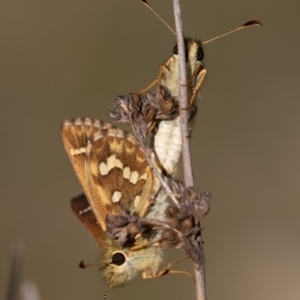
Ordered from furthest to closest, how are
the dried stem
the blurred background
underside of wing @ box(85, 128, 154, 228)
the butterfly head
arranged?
the blurred background < the butterfly head < underside of wing @ box(85, 128, 154, 228) < the dried stem

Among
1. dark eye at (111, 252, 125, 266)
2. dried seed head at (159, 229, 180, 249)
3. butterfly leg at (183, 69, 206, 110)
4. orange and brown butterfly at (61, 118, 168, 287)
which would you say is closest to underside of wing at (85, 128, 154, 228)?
orange and brown butterfly at (61, 118, 168, 287)

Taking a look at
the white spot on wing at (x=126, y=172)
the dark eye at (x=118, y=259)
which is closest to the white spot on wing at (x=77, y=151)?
the white spot on wing at (x=126, y=172)

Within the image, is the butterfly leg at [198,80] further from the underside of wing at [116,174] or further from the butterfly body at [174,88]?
the underside of wing at [116,174]

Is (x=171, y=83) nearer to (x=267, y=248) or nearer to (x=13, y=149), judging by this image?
(x=267, y=248)

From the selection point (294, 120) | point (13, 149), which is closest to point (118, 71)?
point (13, 149)

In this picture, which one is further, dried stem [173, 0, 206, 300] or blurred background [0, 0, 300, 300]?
blurred background [0, 0, 300, 300]

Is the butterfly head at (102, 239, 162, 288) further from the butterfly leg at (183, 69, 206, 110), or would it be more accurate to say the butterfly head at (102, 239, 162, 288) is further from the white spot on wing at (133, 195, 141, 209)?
the butterfly leg at (183, 69, 206, 110)

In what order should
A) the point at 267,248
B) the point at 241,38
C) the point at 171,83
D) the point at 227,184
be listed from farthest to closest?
the point at 241,38, the point at 227,184, the point at 267,248, the point at 171,83

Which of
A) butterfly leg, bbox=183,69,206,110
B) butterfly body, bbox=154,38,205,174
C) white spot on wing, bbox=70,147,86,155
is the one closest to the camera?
butterfly leg, bbox=183,69,206,110

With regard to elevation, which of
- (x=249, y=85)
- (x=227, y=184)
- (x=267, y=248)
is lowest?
(x=267, y=248)
